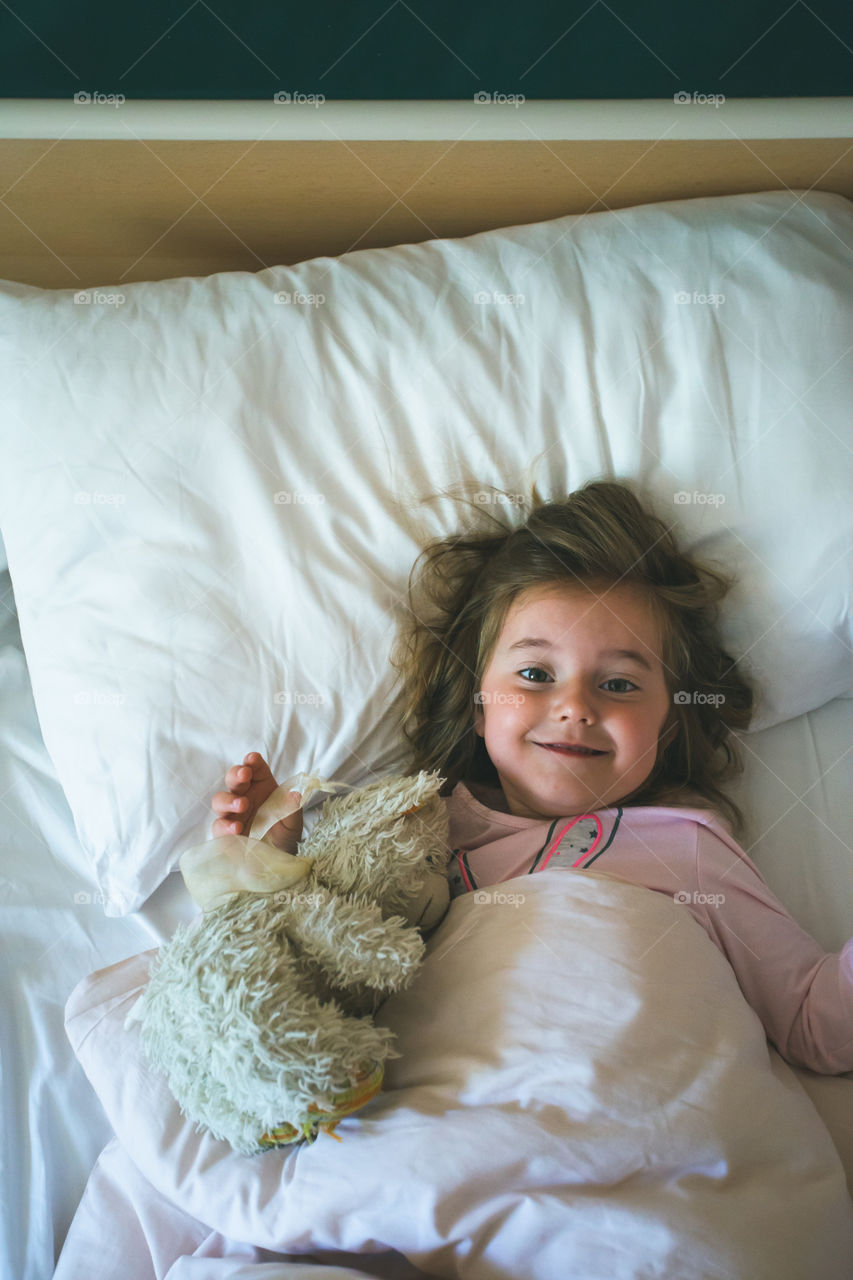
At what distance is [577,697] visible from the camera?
0.96 meters

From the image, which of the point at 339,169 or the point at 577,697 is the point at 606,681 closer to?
the point at 577,697

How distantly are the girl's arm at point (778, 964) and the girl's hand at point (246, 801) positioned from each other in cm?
43

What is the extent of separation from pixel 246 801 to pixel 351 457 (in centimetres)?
39

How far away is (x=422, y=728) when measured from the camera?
1.10 m

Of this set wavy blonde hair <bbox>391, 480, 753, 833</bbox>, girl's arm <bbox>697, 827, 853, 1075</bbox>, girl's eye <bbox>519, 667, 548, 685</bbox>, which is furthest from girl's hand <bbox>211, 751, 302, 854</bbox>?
girl's arm <bbox>697, 827, 853, 1075</bbox>

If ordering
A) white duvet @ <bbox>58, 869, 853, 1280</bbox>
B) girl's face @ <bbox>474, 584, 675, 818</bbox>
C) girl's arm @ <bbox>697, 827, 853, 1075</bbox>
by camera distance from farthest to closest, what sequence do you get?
girl's face @ <bbox>474, 584, 675, 818</bbox>, girl's arm @ <bbox>697, 827, 853, 1075</bbox>, white duvet @ <bbox>58, 869, 853, 1280</bbox>

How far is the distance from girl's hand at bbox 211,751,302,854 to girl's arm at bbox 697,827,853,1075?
429mm

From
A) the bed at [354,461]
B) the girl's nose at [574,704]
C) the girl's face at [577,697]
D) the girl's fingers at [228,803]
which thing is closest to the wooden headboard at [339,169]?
the bed at [354,461]

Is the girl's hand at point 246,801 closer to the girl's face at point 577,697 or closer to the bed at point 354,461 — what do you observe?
the bed at point 354,461

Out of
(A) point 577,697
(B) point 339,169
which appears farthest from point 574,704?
(B) point 339,169

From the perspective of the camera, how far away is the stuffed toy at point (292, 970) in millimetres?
678

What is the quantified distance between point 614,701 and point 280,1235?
0.57 metres

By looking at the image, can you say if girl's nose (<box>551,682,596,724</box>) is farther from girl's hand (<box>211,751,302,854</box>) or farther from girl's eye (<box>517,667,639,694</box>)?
girl's hand (<box>211,751,302,854</box>)

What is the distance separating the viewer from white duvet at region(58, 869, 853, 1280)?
67 centimetres
